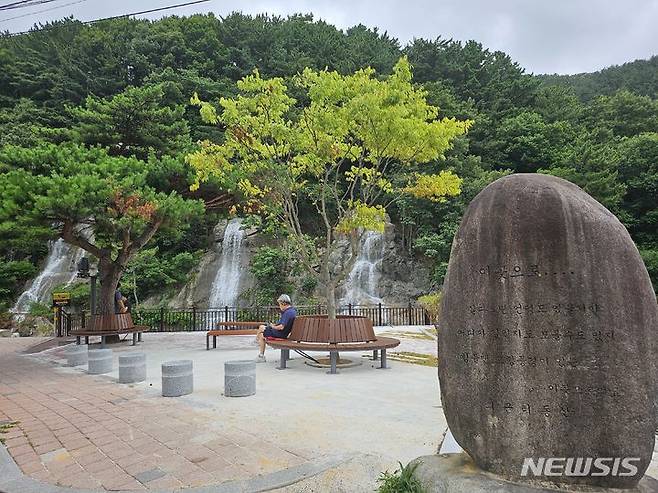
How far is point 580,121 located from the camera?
3869cm

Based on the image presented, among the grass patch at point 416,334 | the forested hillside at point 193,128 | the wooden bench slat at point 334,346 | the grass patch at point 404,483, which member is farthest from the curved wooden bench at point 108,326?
the grass patch at point 404,483

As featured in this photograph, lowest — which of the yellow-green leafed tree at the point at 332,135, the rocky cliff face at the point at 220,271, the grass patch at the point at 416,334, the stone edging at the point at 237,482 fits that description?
the grass patch at the point at 416,334

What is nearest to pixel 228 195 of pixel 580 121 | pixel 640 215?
pixel 640 215

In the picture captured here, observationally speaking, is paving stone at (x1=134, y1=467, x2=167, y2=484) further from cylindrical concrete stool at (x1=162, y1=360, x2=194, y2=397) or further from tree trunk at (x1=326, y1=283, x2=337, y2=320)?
tree trunk at (x1=326, y1=283, x2=337, y2=320)

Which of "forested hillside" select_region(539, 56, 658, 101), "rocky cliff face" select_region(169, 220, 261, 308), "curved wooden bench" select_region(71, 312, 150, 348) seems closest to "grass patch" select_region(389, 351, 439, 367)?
"curved wooden bench" select_region(71, 312, 150, 348)

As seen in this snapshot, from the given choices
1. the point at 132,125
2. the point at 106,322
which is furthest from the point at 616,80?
the point at 106,322

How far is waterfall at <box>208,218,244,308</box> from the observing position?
27.7 meters

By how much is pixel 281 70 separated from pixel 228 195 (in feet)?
92.1

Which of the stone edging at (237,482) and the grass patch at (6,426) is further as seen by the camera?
the grass patch at (6,426)

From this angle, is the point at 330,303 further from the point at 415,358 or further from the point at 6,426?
the point at 6,426

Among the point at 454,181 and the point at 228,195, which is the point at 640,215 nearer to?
the point at 454,181

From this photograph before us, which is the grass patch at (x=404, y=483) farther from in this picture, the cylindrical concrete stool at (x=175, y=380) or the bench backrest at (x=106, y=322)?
the bench backrest at (x=106, y=322)
